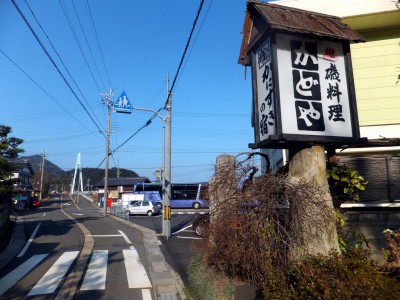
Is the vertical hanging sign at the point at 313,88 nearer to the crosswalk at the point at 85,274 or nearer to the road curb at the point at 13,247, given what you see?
the crosswalk at the point at 85,274

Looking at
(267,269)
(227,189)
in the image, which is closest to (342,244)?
(267,269)

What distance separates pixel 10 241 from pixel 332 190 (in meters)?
14.5

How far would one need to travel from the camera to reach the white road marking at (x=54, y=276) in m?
7.39

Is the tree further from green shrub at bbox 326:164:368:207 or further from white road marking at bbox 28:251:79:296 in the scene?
green shrub at bbox 326:164:368:207

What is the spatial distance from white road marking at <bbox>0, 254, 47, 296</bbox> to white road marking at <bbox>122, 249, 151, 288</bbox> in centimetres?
276

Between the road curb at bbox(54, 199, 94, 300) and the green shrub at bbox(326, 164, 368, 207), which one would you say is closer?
the green shrub at bbox(326, 164, 368, 207)

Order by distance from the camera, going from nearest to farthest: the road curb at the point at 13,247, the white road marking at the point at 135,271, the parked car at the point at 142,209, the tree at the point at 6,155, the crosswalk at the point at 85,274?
the crosswalk at the point at 85,274
the white road marking at the point at 135,271
the road curb at the point at 13,247
the tree at the point at 6,155
the parked car at the point at 142,209

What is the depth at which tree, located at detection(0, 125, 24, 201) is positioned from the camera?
48.6ft

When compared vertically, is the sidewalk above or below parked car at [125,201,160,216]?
below

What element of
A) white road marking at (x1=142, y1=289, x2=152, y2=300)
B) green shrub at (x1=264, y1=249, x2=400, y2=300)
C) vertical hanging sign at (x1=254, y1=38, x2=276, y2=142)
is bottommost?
white road marking at (x1=142, y1=289, x2=152, y2=300)

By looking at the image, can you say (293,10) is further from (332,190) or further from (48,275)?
(48,275)

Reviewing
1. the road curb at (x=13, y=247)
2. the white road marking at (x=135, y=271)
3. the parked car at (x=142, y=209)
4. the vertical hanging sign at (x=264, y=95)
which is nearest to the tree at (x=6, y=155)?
the road curb at (x=13, y=247)

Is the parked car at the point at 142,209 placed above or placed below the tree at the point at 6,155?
below

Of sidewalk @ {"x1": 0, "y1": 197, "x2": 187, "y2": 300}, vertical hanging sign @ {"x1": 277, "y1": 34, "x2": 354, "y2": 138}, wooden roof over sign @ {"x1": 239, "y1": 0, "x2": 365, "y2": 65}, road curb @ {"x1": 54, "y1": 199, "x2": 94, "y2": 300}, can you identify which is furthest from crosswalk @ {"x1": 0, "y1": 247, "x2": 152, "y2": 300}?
wooden roof over sign @ {"x1": 239, "y1": 0, "x2": 365, "y2": 65}
